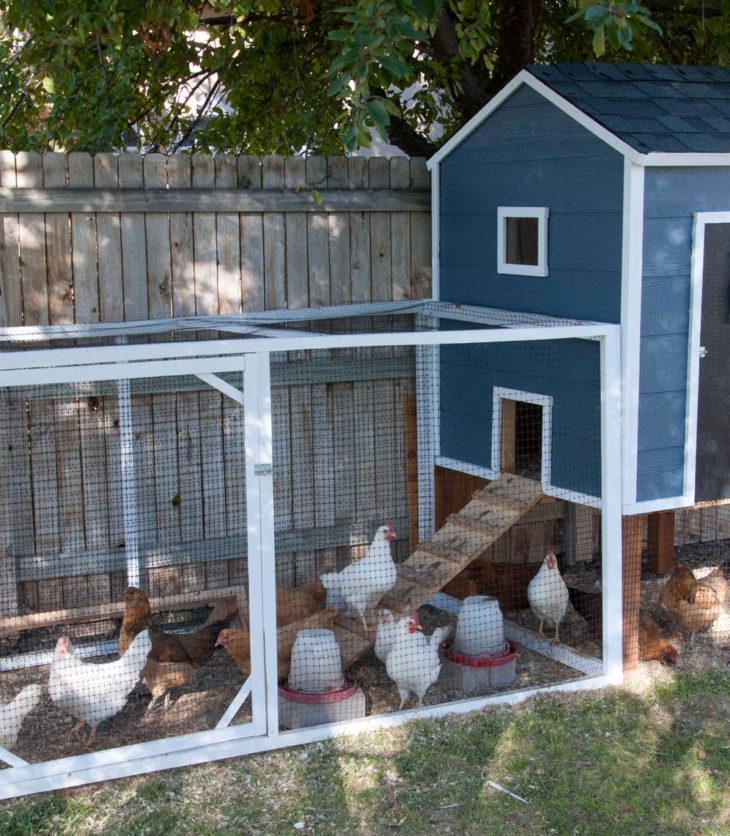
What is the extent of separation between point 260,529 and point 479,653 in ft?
4.57

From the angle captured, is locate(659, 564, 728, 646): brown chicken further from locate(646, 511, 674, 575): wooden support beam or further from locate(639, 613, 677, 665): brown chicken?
locate(646, 511, 674, 575): wooden support beam

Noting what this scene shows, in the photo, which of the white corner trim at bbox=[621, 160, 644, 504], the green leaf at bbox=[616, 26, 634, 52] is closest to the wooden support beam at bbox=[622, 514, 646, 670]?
the white corner trim at bbox=[621, 160, 644, 504]

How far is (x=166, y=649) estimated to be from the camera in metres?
4.95

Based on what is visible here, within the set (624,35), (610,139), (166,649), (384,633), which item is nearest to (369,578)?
(384,633)

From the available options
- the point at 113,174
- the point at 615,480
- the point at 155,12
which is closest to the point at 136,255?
Answer: the point at 113,174

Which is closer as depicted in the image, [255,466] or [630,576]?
[255,466]

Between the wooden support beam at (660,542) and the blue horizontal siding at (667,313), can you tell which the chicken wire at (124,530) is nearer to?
the blue horizontal siding at (667,313)

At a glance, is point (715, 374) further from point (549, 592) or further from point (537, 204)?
point (549, 592)

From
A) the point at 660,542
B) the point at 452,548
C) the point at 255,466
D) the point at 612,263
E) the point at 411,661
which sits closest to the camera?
the point at 255,466

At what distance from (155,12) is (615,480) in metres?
3.30

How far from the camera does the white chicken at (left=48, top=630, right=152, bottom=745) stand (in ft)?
14.7

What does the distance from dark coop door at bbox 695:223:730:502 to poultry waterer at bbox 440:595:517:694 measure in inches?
43.5

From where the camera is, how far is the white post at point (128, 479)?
213 inches

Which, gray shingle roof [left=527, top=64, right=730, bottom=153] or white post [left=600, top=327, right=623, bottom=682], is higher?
gray shingle roof [left=527, top=64, right=730, bottom=153]
